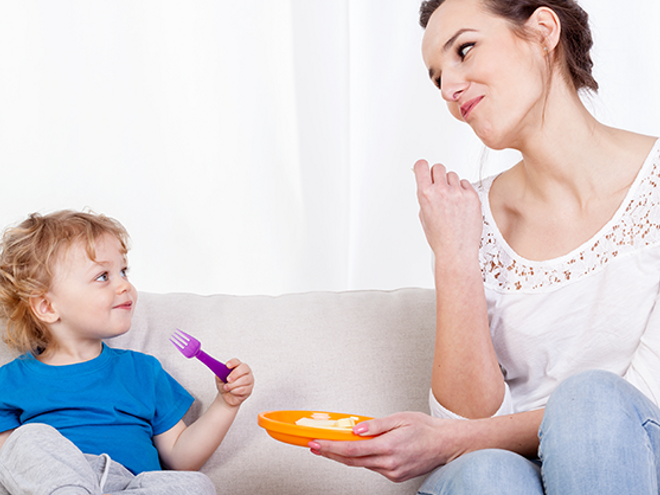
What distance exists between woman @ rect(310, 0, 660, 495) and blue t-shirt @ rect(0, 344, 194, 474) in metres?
0.54

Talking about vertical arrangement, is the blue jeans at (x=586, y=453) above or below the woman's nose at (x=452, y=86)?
below

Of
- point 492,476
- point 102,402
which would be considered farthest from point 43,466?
point 492,476

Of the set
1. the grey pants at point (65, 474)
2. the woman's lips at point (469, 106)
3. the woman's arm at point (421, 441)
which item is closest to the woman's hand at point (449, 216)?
the woman's lips at point (469, 106)

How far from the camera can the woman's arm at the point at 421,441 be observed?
37.4 inches

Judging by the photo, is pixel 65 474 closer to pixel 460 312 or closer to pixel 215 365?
pixel 215 365

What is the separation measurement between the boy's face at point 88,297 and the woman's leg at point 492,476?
2.47 feet

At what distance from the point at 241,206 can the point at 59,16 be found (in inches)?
33.4

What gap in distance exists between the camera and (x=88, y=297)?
132cm

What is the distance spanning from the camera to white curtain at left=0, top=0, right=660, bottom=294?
82.7 inches

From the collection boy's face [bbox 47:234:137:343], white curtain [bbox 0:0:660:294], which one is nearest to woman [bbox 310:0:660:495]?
boy's face [bbox 47:234:137:343]

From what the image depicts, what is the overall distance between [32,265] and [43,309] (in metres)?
0.09

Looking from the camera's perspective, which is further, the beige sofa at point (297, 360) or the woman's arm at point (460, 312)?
the beige sofa at point (297, 360)

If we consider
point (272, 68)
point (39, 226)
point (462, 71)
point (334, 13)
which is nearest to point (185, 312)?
point (39, 226)

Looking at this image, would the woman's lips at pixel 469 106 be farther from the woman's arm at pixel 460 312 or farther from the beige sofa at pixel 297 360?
the beige sofa at pixel 297 360
